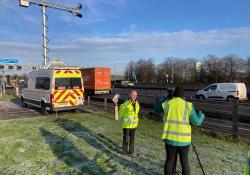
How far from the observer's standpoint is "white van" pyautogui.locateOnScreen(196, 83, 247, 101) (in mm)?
25622

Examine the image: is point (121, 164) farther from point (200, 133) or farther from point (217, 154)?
point (200, 133)

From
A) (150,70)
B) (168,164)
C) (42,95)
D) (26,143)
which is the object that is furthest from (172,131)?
(150,70)

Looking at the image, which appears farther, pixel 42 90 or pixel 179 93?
pixel 42 90

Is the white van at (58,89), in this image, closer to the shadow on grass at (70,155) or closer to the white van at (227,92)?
the shadow on grass at (70,155)

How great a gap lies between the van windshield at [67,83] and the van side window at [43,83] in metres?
0.61

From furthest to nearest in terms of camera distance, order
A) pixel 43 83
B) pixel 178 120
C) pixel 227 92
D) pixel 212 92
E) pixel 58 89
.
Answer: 1. pixel 212 92
2. pixel 227 92
3. pixel 43 83
4. pixel 58 89
5. pixel 178 120

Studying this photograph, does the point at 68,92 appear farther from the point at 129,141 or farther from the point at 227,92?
the point at 227,92

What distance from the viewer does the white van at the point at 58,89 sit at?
14633mm

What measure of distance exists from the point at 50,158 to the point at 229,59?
Answer: 6944 centimetres

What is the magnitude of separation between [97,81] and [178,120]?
27789 millimetres

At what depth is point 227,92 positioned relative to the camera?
26109mm

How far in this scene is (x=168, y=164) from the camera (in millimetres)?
4762

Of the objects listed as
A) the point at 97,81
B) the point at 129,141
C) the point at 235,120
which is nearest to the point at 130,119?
the point at 129,141

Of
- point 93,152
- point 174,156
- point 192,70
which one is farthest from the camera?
point 192,70
